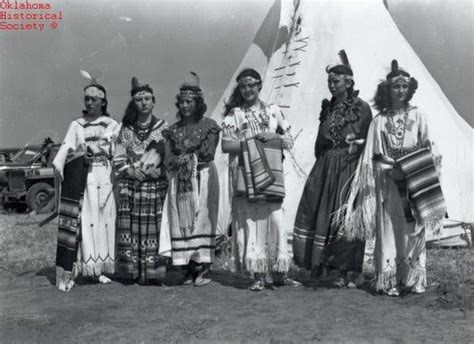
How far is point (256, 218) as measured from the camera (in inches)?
161

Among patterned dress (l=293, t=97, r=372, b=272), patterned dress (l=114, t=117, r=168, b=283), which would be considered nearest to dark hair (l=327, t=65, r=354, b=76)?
patterned dress (l=293, t=97, r=372, b=272)

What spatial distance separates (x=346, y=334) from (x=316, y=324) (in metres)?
0.26

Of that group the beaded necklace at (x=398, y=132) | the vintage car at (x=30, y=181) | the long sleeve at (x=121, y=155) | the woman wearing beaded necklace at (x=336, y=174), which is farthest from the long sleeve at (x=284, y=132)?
the vintage car at (x=30, y=181)

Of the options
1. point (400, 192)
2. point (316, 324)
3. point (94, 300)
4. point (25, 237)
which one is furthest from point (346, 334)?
point (25, 237)

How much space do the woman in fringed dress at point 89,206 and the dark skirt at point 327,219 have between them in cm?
157

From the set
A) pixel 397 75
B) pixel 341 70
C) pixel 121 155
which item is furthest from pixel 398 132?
pixel 121 155

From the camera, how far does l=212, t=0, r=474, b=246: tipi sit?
5.98m

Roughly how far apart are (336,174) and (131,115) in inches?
66.7

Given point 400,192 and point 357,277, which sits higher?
point 400,192

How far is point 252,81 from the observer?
4.11 meters

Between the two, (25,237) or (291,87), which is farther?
(25,237)

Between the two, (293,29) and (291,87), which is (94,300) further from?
(293,29)

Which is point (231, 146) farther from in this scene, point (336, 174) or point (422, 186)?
point (422, 186)

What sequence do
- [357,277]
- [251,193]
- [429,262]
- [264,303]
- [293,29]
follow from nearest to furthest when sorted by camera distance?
1. [264,303]
2. [251,193]
3. [357,277]
4. [429,262]
5. [293,29]
